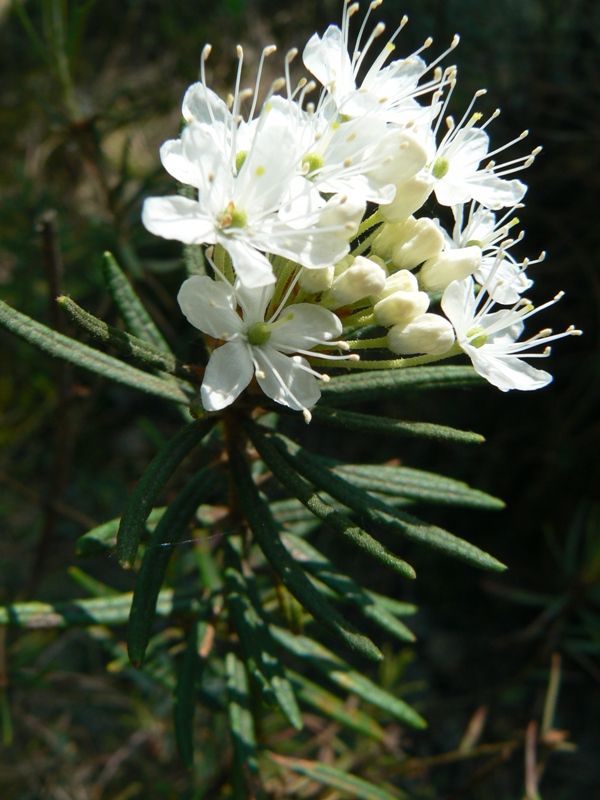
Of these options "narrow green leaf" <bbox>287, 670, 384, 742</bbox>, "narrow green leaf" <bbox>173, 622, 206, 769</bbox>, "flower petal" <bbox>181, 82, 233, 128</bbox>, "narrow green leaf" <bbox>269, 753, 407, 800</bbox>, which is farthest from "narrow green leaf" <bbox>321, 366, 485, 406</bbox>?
"narrow green leaf" <bbox>269, 753, 407, 800</bbox>

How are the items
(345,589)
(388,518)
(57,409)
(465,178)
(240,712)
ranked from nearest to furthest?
(388,518)
(465,178)
(345,589)
(240,712)
(57,409)

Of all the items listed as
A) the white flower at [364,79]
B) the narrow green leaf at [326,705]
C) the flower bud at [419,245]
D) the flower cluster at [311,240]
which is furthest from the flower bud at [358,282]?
the narrow green leaf at [326,705]

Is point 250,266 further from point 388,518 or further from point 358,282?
point 388,518

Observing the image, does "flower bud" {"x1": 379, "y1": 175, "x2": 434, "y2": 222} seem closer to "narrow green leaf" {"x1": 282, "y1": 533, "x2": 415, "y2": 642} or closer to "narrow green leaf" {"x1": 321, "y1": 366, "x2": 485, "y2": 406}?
"narrow green leaf" {"x1": 321, "y1": 366, "x2": 485, "y2": 406}

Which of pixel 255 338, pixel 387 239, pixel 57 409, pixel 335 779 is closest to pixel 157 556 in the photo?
pixel 255 338

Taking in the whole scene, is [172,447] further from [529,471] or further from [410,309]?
[529,471]

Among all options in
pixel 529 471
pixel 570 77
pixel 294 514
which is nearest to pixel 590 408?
pixel 529 471
